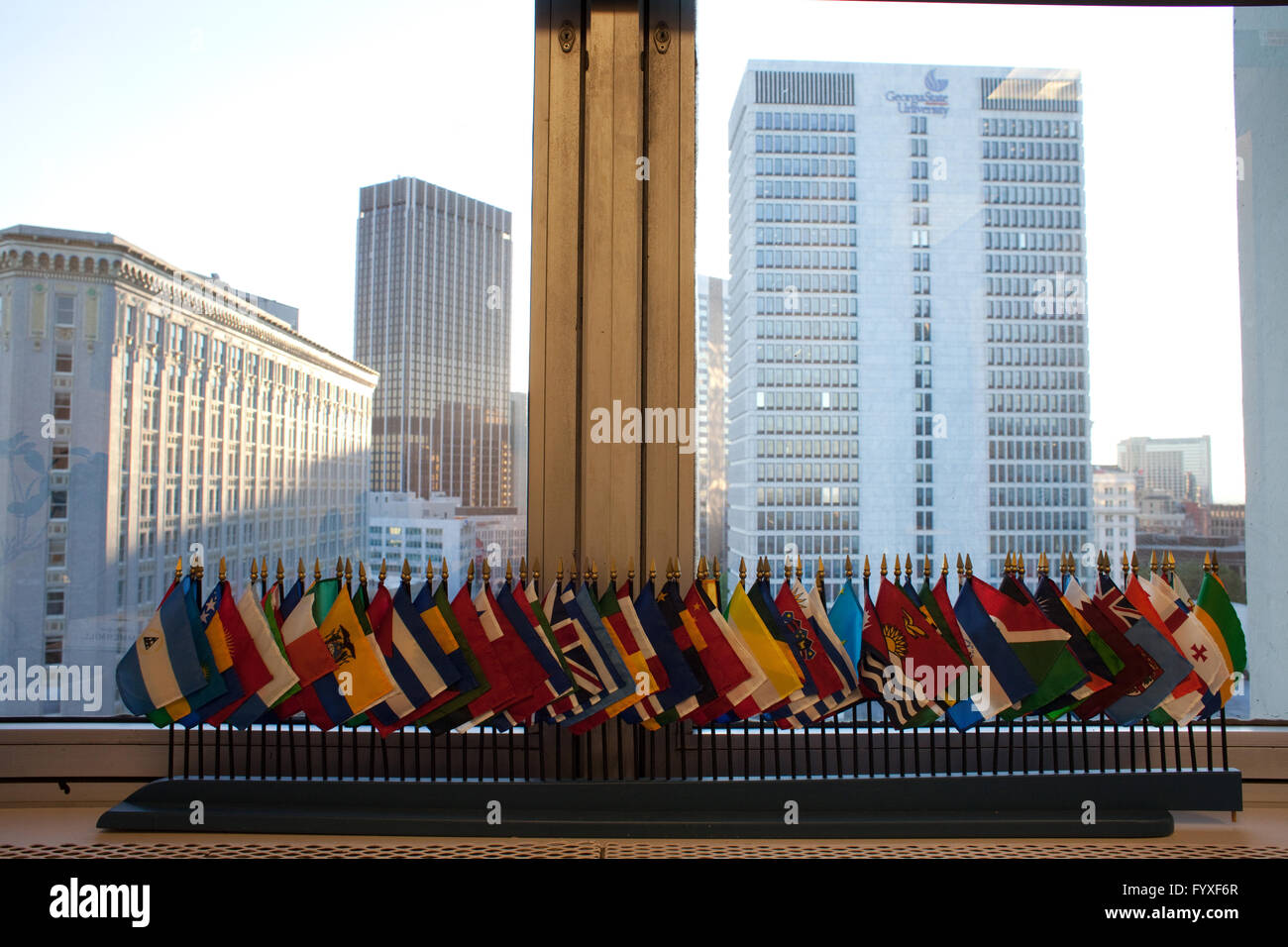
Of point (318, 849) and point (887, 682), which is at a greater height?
point (887, 682)

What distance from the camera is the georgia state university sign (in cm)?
377

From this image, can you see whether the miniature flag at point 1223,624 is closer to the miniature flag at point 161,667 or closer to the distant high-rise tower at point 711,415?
the distant high-rise tower at point 711,415

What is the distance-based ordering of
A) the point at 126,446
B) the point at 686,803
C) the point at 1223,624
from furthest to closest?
the point at 126,446 < the point at 1223,624 < the point at 686,803

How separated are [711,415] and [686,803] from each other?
1.67 metres

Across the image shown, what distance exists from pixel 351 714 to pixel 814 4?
3.74 metres

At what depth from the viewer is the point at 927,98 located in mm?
3795

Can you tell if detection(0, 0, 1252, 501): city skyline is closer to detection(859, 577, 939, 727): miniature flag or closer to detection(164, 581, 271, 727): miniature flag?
detection(164, 581, 271, 727): miniature flag

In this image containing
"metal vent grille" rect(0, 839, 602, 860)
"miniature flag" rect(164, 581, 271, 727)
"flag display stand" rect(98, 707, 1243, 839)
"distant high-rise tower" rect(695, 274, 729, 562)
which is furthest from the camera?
"distant high-rise tower" rect(695, 274, 729, 562)

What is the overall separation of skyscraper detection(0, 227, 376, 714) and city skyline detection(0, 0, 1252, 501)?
0.95 ft

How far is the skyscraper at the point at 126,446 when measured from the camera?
357cm

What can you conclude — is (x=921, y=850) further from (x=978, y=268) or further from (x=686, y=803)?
(x=978, y=268)

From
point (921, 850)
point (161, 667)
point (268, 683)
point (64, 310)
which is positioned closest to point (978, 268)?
point (921, 850)

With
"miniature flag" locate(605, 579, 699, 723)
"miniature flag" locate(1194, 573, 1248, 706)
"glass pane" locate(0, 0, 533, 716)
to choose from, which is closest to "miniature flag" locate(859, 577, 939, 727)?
"miniature flag" locate(605, 579, 699, 723)

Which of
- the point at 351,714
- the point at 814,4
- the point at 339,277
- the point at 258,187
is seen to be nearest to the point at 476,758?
the point at 351,714
